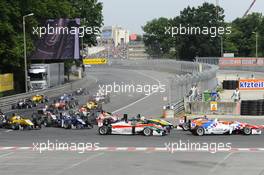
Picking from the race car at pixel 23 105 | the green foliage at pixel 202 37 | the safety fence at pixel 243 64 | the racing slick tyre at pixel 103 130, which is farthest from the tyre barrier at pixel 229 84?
the green foliage at pixel 202 37

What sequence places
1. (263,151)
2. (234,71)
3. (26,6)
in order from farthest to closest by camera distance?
(234,71) < (26,6) < (263,151)

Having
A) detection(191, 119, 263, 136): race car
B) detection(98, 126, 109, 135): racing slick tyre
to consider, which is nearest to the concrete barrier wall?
detection(191, 119, 263, 136): race car

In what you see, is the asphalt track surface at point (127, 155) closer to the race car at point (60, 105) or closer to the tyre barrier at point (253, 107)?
the tyre barrier at point (253, 107)

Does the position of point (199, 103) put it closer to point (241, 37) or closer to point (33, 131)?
point (33, 131)

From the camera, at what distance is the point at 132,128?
2931 centimetres

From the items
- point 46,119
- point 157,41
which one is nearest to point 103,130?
point 46,119

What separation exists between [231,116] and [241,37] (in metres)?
110

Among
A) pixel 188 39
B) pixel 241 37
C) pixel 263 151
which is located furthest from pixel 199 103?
pixel 241 37

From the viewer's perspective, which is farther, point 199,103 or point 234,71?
point 234,71

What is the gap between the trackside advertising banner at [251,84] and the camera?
5159 cm

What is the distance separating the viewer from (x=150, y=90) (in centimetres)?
6362

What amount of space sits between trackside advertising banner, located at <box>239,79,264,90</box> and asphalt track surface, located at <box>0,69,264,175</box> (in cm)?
2298

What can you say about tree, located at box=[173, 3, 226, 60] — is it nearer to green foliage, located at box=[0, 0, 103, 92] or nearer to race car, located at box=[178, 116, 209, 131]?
green foliage, located at box=[0, 0, 103, 92]

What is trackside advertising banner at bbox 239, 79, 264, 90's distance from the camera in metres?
51.6
